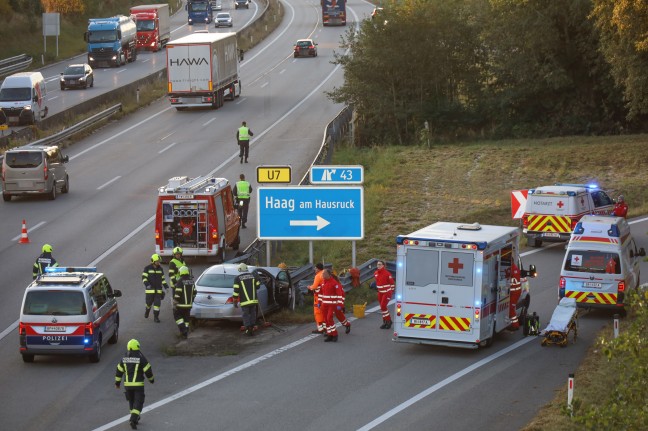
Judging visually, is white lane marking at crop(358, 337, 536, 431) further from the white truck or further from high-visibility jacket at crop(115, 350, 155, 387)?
the white truck

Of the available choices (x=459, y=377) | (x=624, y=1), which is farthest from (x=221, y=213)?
(x=624, y=1)

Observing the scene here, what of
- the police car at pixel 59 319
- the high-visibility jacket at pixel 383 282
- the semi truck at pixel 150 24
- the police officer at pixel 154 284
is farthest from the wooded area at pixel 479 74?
the police car at pixel 59 319

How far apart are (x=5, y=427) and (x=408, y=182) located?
27.7 meters

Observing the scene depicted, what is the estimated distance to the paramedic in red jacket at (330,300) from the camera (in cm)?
2378

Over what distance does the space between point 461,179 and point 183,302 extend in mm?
22163

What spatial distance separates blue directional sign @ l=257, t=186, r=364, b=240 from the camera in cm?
2803

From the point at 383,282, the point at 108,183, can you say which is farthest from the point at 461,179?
the point at 383,282

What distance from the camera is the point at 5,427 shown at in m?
18.5

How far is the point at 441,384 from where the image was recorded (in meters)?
20.5

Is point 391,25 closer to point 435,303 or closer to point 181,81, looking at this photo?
point 181,81

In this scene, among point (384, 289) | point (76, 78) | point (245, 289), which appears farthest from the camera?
point (76, 78)

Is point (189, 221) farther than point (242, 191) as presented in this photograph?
No

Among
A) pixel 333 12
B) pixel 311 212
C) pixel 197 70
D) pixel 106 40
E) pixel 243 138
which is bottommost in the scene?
pixel 243 138

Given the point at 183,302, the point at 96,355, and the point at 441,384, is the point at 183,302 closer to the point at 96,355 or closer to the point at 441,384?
the point at 96,355
